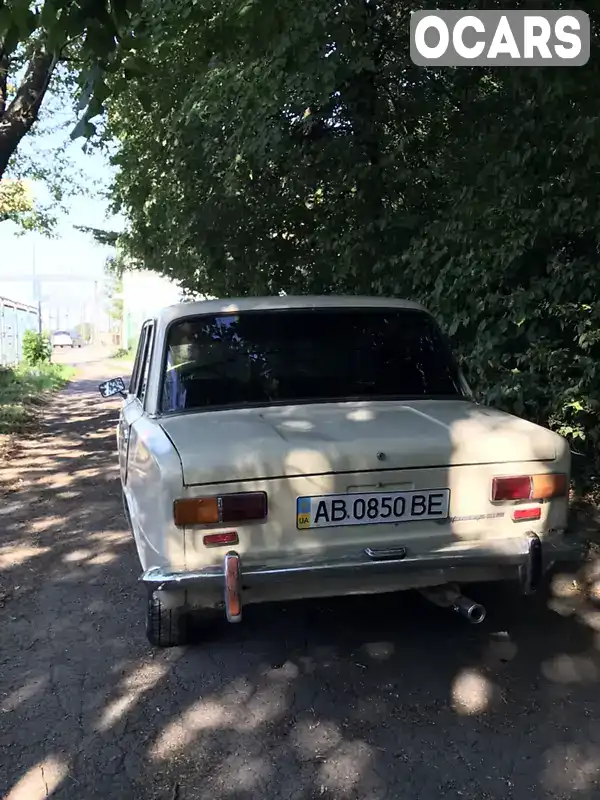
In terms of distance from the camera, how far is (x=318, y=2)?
21.4 ft

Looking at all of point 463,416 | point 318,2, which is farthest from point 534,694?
point 318,2

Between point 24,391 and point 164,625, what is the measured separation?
13.8 meters

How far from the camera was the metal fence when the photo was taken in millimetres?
20616

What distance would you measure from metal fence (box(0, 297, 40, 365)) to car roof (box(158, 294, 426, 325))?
17037 millimetres

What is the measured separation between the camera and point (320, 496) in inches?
128

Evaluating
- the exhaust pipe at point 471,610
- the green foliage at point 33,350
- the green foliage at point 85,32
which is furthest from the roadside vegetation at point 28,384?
the exhaust pipe at point 471,610

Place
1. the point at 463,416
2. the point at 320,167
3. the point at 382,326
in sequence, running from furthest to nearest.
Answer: the point at 320,167, the point at 382,326, the point at 463,416

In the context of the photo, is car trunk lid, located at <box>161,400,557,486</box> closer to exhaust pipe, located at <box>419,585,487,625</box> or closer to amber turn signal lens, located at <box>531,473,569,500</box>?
amber turn signal lens, located at <box>531,473,569,500</box>

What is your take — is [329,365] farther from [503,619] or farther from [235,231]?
[235,231]

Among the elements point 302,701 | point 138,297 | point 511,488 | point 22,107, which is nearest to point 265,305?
point 511,488

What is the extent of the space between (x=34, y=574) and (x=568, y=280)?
182 inches

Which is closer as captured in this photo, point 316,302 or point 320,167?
point 316,302

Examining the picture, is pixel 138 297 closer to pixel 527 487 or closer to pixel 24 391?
pixel 24 391

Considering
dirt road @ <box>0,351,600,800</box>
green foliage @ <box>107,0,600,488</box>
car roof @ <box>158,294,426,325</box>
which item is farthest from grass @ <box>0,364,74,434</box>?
car roof @ <box>158,294,426,325</box>
